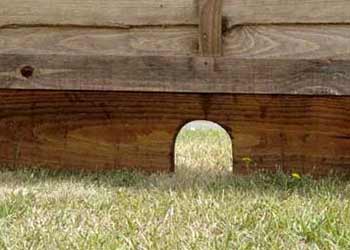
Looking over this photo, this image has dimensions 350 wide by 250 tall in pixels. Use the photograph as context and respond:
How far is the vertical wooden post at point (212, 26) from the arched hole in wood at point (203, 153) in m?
0.49

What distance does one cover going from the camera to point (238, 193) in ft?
7.18

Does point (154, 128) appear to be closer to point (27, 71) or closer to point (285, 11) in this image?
point (27, 71)

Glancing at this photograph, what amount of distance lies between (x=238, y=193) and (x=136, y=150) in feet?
1.97

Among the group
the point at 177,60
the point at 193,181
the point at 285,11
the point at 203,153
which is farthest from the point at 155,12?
the point at 203,153

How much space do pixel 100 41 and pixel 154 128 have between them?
16.3 inches

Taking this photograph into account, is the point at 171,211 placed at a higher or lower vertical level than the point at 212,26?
lower

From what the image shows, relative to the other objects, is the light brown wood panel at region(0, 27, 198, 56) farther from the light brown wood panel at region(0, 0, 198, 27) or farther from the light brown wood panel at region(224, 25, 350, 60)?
the light brown wood panel at region(224, 25, 350, 60)

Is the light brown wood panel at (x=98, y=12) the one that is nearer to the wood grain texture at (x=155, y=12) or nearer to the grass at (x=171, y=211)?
the wood grain texture at (x=155, y=12)

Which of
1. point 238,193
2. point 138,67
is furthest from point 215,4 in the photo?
point 238,193

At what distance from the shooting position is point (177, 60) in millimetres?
2320

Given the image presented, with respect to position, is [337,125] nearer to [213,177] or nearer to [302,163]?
[302,163]

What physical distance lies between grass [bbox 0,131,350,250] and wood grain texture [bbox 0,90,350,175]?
0.32ft

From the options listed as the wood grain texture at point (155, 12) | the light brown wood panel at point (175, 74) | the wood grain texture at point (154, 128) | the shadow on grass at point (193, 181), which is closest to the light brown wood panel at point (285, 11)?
the wood grain texture at point (155, 12)

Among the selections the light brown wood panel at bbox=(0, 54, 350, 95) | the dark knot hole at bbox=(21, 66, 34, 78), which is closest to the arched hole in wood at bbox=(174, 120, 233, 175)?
the light brown wood panel at bbox=(0, 54, 350, 95)
